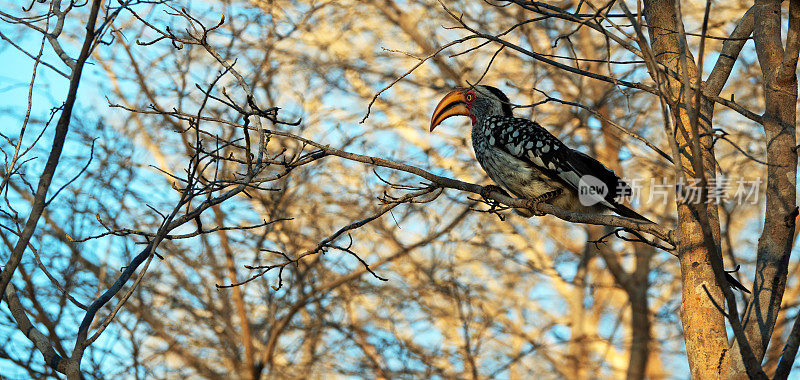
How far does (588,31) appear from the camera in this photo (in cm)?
896

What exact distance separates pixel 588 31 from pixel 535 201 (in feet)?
17.3

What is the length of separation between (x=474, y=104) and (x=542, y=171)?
102cm

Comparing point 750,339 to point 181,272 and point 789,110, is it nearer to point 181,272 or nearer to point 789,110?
point 789,110

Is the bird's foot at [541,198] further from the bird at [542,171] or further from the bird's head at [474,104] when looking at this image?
the bird's head at [474,104]

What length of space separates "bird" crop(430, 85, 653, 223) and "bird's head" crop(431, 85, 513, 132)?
1.04 ft

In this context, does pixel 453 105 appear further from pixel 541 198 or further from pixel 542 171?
pixel 541 198

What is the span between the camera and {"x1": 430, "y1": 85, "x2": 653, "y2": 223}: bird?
4.30m

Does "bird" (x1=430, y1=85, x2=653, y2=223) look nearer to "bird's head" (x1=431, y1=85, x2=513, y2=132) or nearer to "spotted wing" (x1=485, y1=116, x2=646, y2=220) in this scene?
"spotted wing" (x1=485, y1=116, x2=646, y2=220)

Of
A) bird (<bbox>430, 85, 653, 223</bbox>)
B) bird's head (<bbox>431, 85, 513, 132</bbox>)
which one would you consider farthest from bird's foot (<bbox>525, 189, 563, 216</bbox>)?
bird's head (<bbox>431, 85, 513, 132</bbox>)

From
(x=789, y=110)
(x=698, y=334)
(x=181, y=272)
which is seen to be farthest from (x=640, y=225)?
(x=181, y=272)

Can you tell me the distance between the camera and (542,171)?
4418 millimetres

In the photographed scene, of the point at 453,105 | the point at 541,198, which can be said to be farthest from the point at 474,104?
the point at 541,198

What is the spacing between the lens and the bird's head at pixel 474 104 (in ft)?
17.0

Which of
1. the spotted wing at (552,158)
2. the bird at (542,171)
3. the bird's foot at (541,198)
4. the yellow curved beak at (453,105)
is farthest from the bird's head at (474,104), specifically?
the bird's foot at (541,198)
